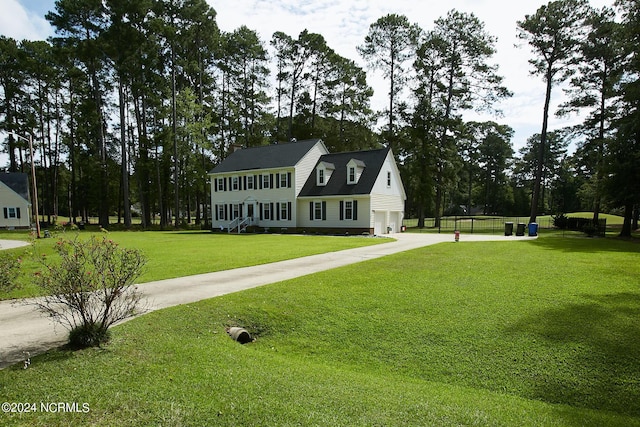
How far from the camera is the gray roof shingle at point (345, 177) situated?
31.0 meters

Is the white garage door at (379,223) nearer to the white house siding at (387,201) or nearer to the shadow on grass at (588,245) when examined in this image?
the white house siding at (387,201)

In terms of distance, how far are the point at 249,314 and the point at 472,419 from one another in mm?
4692

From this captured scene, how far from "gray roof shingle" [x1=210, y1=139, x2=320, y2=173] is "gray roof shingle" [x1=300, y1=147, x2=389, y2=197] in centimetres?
221

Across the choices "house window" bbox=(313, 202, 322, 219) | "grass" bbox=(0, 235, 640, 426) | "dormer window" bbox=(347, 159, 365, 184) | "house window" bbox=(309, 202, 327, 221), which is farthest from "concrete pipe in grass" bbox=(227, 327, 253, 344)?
"house window" bbox=(313, 202, 322, 219)

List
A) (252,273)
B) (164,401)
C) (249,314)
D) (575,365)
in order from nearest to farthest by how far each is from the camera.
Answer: (164,401)
(575,365)
(249,314)
(252,273)

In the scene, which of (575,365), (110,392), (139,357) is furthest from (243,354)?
(575,365)

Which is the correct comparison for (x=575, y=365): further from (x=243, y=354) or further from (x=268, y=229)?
(x=268, y=229)

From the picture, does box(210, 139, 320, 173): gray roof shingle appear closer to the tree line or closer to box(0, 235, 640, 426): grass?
the tree line

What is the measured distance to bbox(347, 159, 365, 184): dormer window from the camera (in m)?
31.5

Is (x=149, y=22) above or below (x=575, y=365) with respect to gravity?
above

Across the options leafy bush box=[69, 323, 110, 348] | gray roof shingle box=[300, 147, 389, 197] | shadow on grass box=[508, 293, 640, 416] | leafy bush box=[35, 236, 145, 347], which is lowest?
shadow on grass box=[508, 293, 640, 416]

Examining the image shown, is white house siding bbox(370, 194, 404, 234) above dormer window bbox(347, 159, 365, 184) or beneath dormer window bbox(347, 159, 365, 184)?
beneath

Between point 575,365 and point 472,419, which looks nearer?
point 472,419

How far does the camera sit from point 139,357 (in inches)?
210
